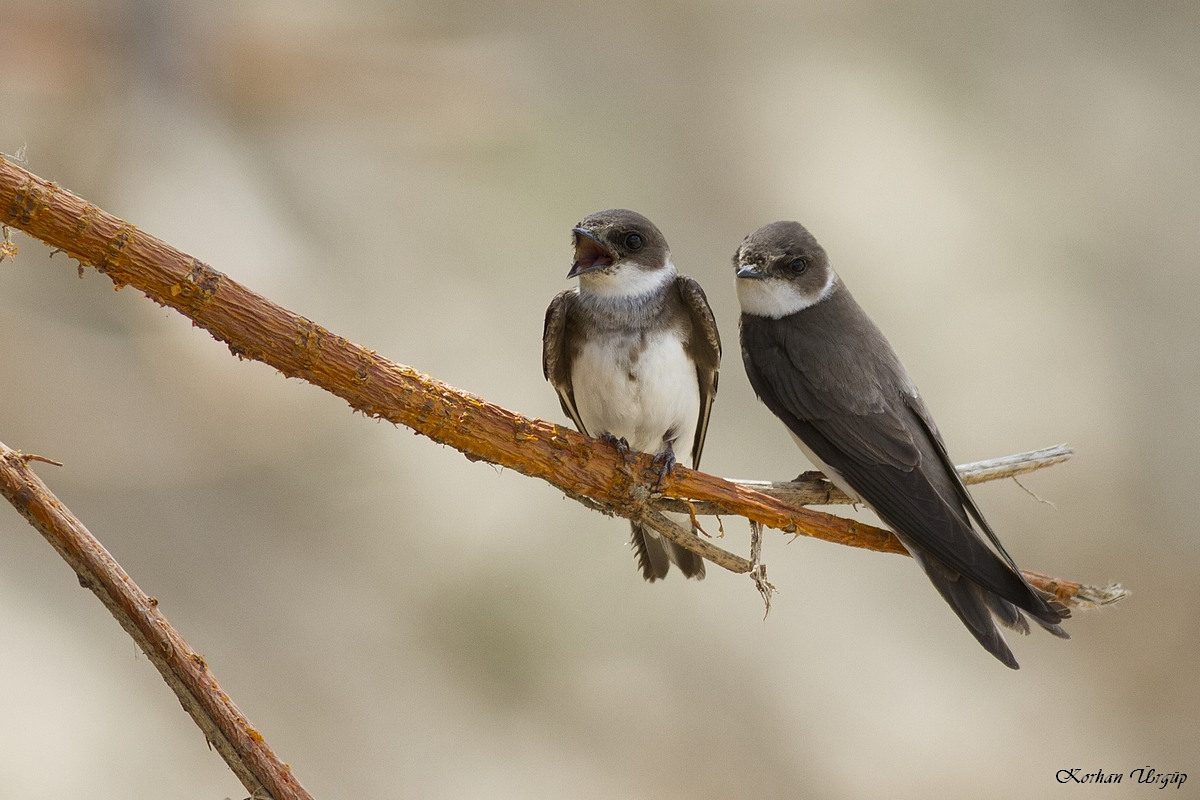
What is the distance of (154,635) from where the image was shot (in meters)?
1.29

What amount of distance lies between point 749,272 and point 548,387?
3.10 meters

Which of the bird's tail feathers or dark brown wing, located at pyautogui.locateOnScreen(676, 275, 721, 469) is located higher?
dark brown wing, located at pyautogui.locateOnScreen(676, 275, 721, 469)

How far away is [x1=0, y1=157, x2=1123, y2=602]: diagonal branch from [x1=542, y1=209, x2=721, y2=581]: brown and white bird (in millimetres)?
453

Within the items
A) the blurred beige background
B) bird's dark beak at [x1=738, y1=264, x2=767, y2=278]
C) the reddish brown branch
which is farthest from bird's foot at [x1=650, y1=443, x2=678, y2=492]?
the blurred beige background

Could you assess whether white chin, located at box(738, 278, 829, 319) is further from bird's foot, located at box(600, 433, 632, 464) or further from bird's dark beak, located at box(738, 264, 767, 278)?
bird's foot, located at box(600, 433, 632, 464)

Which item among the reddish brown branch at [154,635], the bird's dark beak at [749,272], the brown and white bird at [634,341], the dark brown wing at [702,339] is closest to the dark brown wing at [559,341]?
the brown and white bird at [634,341]

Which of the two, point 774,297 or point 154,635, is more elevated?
point 774,297

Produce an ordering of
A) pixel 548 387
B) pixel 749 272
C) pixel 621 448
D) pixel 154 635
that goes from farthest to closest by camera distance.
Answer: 1. pixel 548 387
2. pixel 749 272
3. pixel 621 448
4. pixel 154 635

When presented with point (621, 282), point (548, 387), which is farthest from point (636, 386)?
point (548, 387)

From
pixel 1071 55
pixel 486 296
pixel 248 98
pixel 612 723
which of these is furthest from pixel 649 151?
pixel 612 723

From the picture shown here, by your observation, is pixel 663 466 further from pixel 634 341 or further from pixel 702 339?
pixel 702 339

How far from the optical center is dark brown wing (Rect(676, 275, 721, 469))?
2.57 metres

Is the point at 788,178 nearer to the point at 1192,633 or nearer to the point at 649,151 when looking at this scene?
the point at 649,151

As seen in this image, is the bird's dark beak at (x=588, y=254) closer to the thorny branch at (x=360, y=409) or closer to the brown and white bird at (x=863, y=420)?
the brown and white bird at (x=863, y=420)
